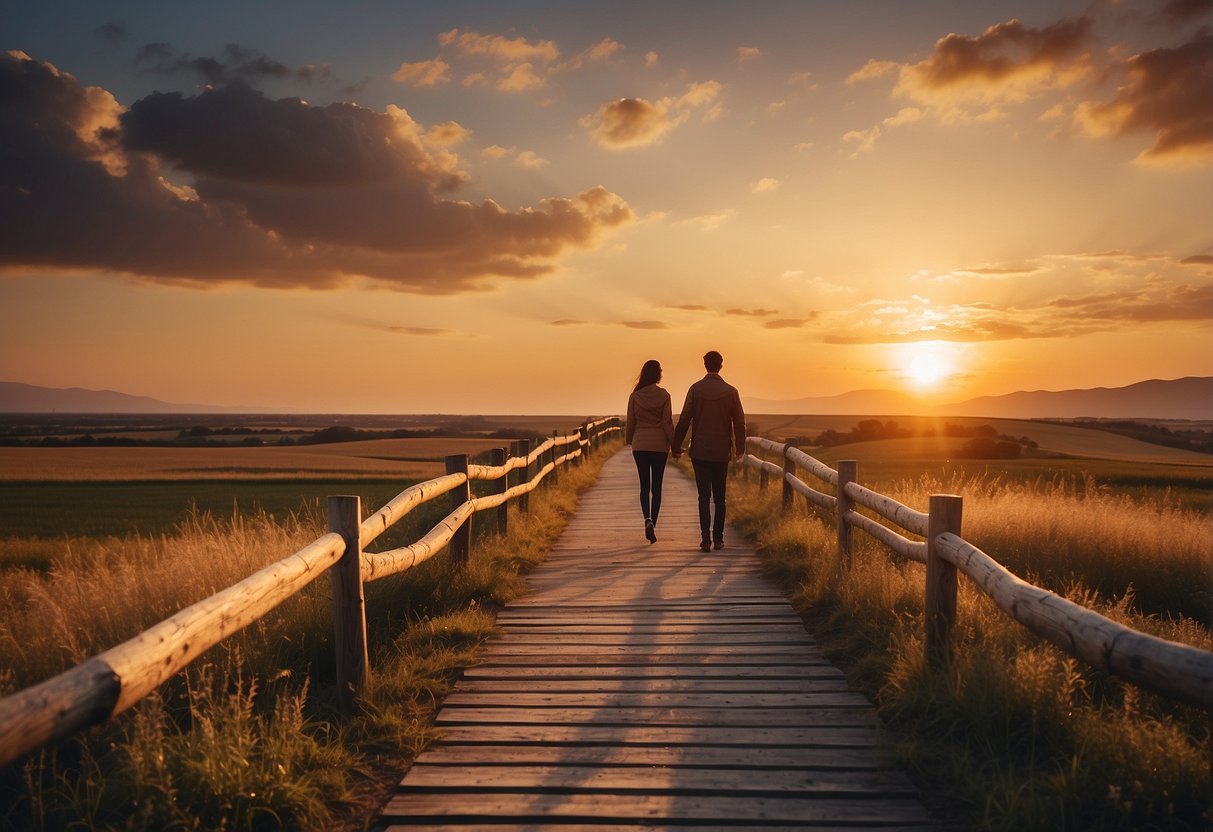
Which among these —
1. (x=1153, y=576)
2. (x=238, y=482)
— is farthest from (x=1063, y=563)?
(x=238, y=482)

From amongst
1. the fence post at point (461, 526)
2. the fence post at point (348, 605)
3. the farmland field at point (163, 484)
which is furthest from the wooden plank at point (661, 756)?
the farmland field at point (163, 484)

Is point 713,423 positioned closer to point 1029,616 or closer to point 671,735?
point 671,735

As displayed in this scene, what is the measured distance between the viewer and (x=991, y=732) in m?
3.94

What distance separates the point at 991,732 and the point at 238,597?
352cm

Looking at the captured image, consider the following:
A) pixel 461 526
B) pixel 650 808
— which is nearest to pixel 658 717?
pixel 650 808

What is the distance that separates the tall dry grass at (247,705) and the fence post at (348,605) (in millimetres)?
116

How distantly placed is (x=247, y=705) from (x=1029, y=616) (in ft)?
11.5

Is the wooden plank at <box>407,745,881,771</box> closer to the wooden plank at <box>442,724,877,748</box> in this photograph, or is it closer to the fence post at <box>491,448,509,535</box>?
the wooden plank at <box>442,724,877,748</box>

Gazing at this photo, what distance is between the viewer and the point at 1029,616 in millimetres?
3650

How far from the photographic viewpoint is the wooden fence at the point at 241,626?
7.38ft

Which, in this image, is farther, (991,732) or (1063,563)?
(1063,563)

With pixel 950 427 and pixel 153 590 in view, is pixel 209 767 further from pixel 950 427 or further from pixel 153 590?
pixel 950 427

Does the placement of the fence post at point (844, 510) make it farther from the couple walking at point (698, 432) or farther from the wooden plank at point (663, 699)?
the wooden plank at point (663, 699)

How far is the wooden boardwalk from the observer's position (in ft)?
11.1
